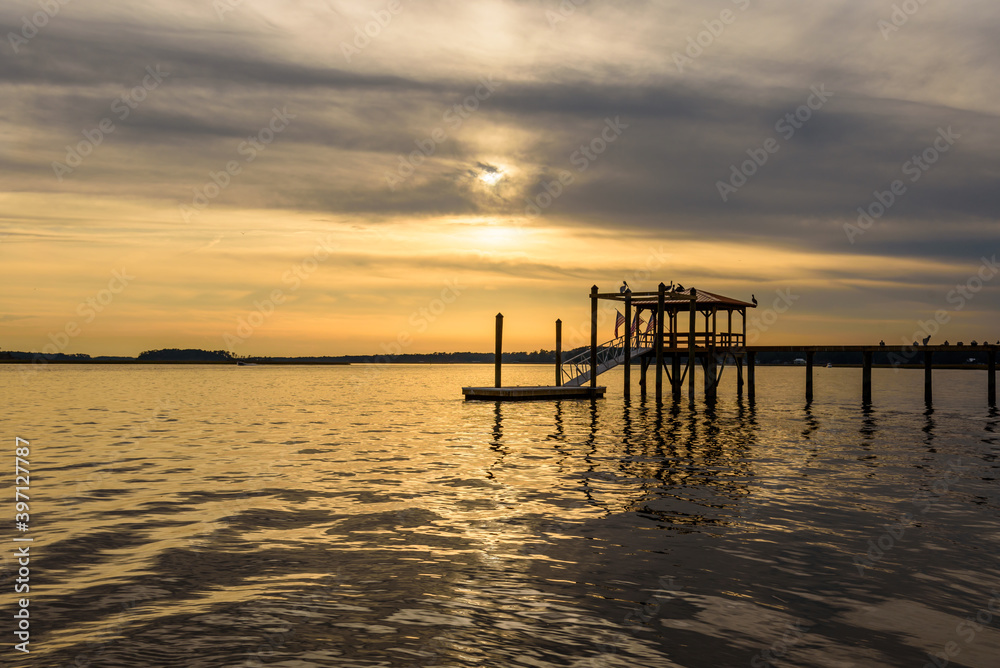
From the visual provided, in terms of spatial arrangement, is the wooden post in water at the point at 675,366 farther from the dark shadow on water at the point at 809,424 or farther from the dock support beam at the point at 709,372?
the dark shadow on water at the point at 809,424

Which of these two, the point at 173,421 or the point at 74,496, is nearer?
the point at 74,496

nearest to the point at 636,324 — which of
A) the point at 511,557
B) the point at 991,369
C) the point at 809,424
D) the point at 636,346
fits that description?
the point at 636,346

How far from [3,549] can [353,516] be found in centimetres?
500

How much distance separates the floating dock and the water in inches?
776

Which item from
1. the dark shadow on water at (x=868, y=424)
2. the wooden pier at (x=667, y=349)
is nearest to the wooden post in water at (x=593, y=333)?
the wooden pier at (x=667, y=349)

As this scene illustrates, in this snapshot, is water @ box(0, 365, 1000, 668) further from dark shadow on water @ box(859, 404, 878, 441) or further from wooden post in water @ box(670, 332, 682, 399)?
wooden post in water @ box(670, 332, 682, 399)

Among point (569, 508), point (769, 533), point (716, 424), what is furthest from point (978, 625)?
point (716, 424)

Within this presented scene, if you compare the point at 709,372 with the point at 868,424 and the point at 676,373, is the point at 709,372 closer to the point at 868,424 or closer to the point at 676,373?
the point at 676,373

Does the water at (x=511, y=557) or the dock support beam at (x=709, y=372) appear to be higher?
the dock support beam at (x=709, y=372)

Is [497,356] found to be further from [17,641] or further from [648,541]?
[17,641]

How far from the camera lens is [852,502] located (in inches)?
Result: 561

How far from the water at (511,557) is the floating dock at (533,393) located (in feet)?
64.6

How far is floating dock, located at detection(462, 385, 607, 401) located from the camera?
42.6 meters

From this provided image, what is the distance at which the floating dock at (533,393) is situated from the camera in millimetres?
42606
